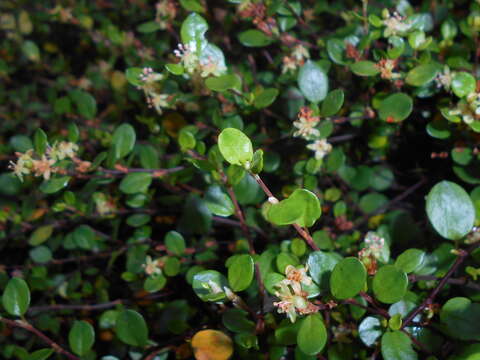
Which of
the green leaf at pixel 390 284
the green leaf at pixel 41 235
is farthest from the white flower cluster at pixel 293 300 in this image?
the green leaf at pixel 41 235

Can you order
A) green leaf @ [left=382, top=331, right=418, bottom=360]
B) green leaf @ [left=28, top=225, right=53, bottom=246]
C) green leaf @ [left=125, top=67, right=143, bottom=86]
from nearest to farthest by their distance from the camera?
green leaf @ [left=382, top=331, right=418, bottom=360], green leaf @ [left=125, top=67, right=143, bottom=86], green leaf @ [left=28, top=225, right=53, bottom=246]

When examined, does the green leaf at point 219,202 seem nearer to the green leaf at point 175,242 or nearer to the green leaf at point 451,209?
the green leaf at point 175,242

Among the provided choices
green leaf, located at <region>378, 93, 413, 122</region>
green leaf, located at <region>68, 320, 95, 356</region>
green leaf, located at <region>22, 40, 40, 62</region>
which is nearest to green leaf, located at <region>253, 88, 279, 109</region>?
green leaf, located at <region>378, 93, 413, 122</region>

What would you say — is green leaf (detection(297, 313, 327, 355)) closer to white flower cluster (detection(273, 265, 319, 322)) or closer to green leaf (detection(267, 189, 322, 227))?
white flower cluster (detection(273, 265, 319, 322))

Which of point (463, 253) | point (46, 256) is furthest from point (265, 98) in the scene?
point (46, 256)

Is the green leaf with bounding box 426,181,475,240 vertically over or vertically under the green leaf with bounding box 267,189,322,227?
under

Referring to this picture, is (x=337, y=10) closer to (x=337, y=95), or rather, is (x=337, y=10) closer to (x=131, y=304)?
(x=337, y=95)

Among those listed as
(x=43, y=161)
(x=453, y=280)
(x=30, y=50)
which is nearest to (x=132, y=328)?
(x=43, y=161)
